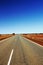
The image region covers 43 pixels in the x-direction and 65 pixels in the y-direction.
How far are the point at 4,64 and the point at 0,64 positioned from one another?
226 mm

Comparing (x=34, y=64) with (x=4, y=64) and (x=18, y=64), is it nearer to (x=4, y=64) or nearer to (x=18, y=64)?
(x=18, y=64)

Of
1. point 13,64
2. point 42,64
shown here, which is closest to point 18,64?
point 13,64

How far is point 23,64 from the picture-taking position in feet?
24.7

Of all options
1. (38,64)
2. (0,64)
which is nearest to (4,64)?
(0,64)

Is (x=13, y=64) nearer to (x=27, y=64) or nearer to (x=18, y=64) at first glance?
(x=18, y=64)

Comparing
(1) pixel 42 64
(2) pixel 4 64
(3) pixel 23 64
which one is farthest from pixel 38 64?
(2) pixel 4 64

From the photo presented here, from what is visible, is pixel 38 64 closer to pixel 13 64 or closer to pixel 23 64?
pixel 23 64

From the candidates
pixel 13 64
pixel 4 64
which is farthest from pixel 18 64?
pixel 4 64

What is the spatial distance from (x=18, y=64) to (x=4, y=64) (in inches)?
31.3

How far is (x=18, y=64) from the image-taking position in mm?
7547

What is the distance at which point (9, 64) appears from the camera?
24.7 feet

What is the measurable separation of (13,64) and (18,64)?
0.93ft

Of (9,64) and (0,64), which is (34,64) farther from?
(0,64)

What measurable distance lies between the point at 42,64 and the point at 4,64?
2162 millimetres
